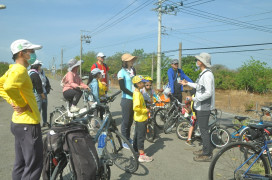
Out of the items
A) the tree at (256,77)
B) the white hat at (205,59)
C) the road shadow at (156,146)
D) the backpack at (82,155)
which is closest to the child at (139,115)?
the road shadow at (156,146)

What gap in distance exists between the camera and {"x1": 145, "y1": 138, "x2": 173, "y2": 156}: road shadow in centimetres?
497

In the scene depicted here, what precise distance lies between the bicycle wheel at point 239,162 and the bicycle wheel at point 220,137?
87.3 inches

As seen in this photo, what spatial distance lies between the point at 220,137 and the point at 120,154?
2.72 metres

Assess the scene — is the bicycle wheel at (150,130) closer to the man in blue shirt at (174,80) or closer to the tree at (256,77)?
the man in blue shirt at (174,80)

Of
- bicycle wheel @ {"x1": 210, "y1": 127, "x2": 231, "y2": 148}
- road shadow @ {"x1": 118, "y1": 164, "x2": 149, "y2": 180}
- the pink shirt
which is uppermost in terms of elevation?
the pink shirt

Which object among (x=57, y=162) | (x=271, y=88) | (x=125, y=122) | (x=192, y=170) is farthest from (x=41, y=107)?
(x=271, y=88)

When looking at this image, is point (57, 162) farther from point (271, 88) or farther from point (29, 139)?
point (271, 88)

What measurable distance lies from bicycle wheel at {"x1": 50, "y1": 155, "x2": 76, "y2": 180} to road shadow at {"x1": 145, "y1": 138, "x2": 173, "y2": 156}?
2.28m

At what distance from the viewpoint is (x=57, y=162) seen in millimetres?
2682

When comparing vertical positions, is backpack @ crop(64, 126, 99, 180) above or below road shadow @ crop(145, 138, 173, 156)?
above

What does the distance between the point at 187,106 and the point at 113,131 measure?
311cm

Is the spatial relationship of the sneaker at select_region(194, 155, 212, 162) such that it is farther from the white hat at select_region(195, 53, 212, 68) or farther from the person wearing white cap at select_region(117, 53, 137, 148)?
the white hat at select_region(195, 53, 212, 68)

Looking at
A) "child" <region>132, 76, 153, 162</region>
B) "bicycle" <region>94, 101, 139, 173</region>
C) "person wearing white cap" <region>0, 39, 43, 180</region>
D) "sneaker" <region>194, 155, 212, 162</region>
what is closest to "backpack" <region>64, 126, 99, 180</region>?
"person wearing white cap" <region>0, 39, 43, 180</region>

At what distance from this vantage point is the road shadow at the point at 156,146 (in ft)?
16.3
